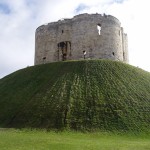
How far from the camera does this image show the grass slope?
2983 cm

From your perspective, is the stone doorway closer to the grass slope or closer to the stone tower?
the stone tower

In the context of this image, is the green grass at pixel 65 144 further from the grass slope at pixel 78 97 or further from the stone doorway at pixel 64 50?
the stone doorway at pixel 64 50

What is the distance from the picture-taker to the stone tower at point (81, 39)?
147 feet

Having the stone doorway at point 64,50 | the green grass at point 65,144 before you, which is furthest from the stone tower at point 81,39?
the green grass at point 65,144

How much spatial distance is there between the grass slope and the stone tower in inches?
161

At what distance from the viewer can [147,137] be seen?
27.7 meters

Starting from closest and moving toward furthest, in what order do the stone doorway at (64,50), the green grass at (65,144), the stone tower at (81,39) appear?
the green grass at (65,144) → the stone tower at (81,39) → the stone doorway at (64,50)

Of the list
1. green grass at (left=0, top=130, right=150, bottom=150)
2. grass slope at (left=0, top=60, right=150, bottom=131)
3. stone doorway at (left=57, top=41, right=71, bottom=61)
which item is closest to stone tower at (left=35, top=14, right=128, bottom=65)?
stone doorway at (left=57, top=41, right=71, bottom=61)

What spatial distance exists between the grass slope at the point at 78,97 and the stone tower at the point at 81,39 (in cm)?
410

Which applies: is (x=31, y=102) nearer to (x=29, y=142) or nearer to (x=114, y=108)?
(x=114, y=108)

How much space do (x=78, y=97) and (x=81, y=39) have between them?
1415 cm

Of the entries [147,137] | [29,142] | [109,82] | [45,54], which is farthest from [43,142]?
[45,54]

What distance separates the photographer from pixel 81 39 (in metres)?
45.5

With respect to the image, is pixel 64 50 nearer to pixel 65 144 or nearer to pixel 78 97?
pixel 78 97
